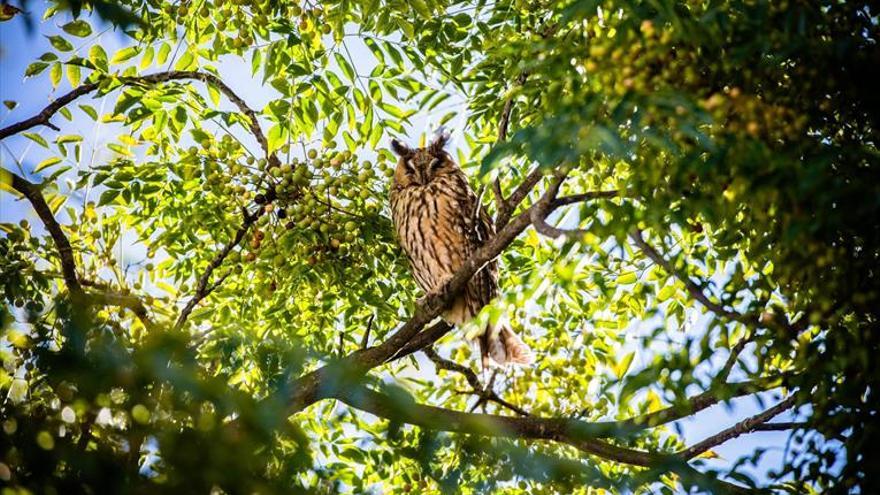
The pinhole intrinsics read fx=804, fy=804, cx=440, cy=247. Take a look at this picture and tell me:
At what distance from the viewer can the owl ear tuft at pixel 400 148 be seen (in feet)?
16.0

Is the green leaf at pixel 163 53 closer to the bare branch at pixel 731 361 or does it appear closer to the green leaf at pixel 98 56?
the green leaf at pixel 98 56

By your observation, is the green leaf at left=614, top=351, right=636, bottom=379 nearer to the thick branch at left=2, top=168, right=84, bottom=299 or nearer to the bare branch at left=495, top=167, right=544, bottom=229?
the bare branch at left=495, top=167, right=544, bottom=229

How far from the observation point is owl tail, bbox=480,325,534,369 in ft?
13.6

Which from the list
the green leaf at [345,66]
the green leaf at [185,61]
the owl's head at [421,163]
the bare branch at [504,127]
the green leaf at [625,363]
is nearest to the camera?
the bare branch at [504,127]

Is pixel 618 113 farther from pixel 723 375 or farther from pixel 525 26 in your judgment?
pixel 525 26

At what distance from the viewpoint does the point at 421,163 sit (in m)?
4.76

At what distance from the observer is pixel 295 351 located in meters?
1.47

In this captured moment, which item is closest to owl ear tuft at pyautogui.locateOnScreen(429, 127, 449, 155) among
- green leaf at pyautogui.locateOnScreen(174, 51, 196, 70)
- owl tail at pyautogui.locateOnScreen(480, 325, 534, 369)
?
owl tail at pyautogui.locateOnScreen(480, 325, 534, 369)

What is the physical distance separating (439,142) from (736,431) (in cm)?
257

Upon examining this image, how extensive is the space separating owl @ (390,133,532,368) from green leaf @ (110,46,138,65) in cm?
153

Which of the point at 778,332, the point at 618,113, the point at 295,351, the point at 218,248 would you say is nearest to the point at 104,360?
the point at 295,351

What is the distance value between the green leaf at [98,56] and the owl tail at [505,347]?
7.28ft

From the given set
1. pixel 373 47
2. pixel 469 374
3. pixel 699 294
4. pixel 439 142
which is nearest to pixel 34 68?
pixel 373 47

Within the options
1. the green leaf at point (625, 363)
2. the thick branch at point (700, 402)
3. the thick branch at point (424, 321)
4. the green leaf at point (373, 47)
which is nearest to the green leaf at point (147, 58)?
the green leaf at point (373, 47)
